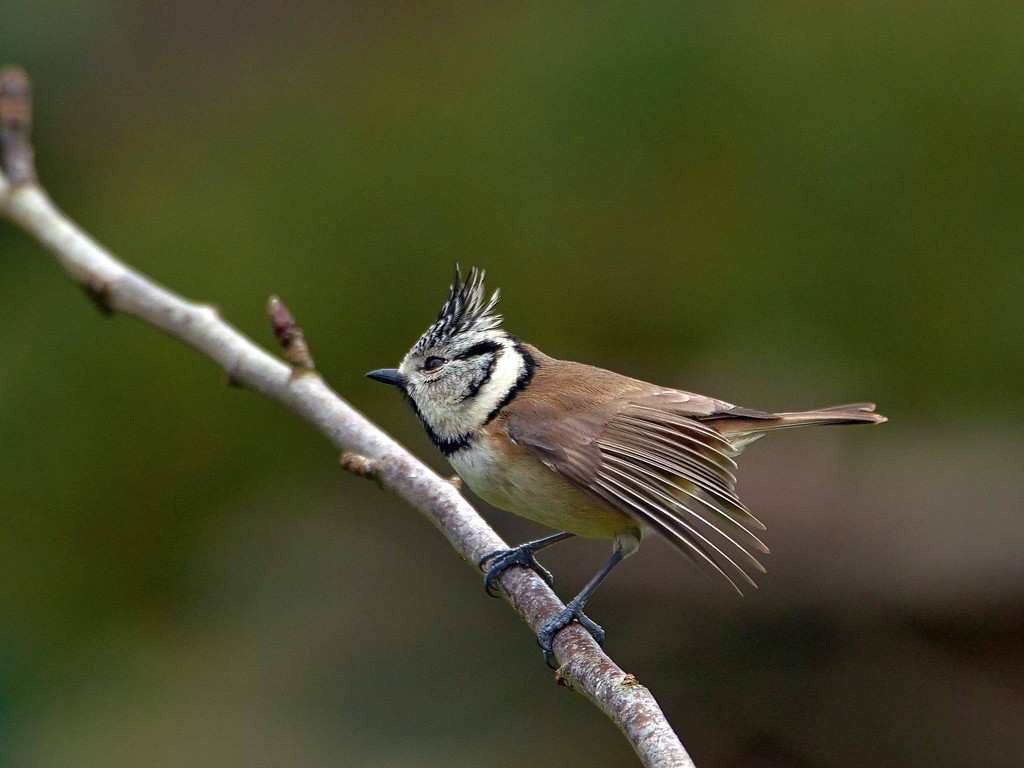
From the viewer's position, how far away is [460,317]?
3379 millimetres

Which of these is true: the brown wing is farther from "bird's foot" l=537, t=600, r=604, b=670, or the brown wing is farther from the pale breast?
"bird's foot" l=537, t=600, r=604, b=670

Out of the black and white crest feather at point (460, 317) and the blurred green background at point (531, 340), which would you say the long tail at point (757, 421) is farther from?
the blurred green background at point (531, 340)

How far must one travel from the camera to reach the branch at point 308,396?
7.65ft

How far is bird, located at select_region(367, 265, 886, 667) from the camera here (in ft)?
9.19

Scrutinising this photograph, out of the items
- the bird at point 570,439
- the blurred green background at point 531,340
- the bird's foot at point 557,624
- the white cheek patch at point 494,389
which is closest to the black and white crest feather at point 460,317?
the bird at point 570,439

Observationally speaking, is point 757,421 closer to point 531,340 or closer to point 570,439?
point 570,439

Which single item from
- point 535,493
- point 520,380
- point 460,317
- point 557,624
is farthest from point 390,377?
point 557,624

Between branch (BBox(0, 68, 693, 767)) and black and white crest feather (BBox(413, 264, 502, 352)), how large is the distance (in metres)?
0.35

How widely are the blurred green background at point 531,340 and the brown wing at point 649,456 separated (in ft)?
4.46

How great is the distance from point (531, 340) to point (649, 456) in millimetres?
2342

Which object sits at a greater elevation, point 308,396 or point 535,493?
point 535,493

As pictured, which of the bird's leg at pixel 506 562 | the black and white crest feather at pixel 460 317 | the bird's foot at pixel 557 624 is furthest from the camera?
the black and white crest feather at pixel 460 317

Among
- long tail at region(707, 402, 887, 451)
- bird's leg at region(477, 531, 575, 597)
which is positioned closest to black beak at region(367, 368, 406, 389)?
bird's leg at region(477, 531, 575, 597)

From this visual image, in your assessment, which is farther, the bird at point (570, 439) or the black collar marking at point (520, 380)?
the black collar marking at point (520, 380)
